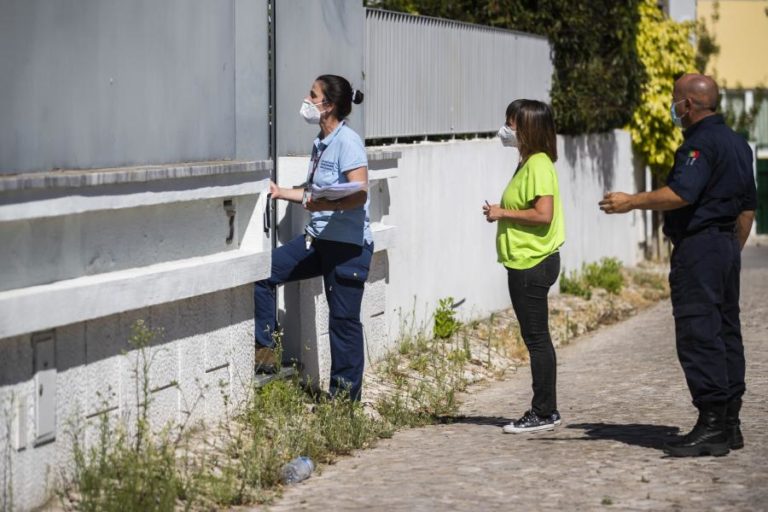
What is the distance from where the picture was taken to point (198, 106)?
25.5 ft

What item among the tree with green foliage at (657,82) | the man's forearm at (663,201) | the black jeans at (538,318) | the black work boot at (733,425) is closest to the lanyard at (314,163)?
the black jeans at (538,318)

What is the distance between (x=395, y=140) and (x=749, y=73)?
84.9 feet

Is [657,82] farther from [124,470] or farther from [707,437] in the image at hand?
[124,470]

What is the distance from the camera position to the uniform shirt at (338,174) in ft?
26.1

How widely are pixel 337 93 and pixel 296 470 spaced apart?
88.4 inches

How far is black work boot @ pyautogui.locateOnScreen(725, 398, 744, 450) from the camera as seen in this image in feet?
23.9

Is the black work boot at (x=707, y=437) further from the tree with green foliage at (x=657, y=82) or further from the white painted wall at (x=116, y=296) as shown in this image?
the tree with green foliage at (x=657, y=82)

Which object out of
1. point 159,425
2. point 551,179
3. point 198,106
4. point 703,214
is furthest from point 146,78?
point 703,214

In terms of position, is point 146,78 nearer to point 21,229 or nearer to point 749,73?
point 21,229

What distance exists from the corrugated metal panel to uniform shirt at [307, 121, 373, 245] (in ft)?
8.55

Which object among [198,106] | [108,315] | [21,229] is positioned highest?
[198,106]

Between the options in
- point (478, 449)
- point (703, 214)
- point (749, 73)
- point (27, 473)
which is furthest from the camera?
point (749, 73)

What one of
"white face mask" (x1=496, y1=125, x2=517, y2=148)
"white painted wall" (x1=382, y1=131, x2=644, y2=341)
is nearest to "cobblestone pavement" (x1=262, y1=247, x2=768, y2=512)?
"white painted wall" (x1=382, y1=131, x2=644, y2=341)

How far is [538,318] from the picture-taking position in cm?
793
